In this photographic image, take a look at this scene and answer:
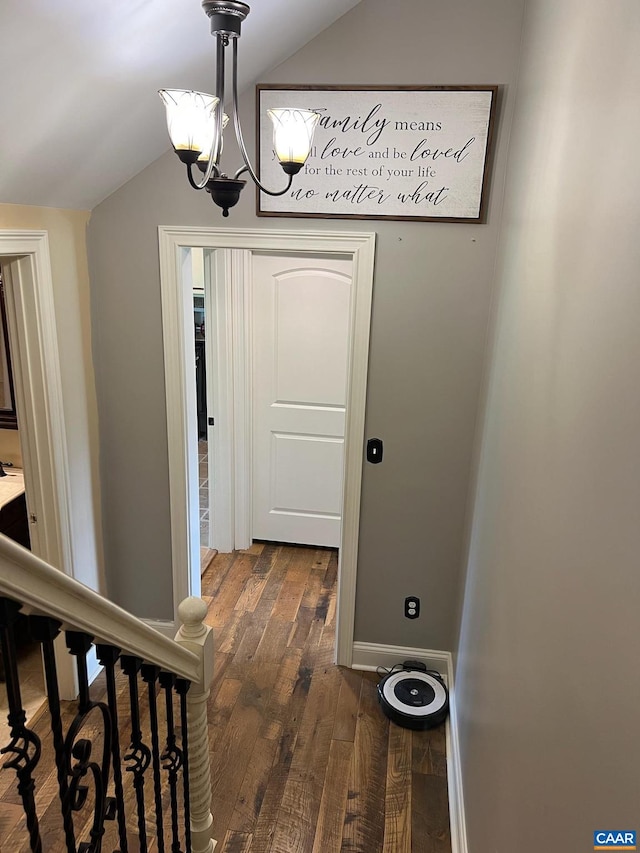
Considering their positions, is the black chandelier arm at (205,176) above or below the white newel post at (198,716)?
above

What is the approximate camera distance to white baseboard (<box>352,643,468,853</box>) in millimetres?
2361

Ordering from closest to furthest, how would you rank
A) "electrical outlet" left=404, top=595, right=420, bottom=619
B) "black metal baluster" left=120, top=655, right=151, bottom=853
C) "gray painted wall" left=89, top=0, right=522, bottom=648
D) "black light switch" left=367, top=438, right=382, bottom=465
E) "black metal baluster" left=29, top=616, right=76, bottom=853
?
"black metal baluster" left=29, top=616, right=76, bottom=853, "black metal baluster" left=120, top=655, right=151, bottom=853, "gray painted wall" left=89, top=0, right=522, bottom=648, "black light switch" left=367, top=438, right=382, bottom=465, "electrical outlet" left=404, top=595, right=420, bottom=619

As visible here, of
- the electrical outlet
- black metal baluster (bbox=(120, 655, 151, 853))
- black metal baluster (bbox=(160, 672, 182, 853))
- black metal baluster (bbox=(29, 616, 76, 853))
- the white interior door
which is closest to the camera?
black metal baluster (bbox=(29, 616, 76, 853))

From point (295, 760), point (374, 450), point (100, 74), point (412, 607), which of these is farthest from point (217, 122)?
point (295, 760)

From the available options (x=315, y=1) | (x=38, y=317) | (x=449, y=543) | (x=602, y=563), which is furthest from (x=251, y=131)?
(x=602, y=563)

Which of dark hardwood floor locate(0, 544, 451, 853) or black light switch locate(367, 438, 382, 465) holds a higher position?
black light switch locate(367, 438, 382, 465)

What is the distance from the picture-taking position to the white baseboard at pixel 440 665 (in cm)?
236

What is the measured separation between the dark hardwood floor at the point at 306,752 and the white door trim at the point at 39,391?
855 mm

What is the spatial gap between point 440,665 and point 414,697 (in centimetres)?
25

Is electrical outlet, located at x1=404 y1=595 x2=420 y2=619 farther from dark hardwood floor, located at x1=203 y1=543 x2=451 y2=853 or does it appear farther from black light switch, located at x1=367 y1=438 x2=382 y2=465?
black light switch, located at x1=367 y1=438 x2=382 y2=465

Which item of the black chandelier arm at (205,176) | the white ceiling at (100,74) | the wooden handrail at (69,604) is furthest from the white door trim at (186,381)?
the wooden handrail at (69,604)

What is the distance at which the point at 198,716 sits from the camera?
62.8 inches

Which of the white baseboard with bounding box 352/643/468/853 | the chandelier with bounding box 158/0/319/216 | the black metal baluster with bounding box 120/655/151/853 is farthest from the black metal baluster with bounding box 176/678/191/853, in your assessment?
the chandelier with bounding box 158/0/319/216

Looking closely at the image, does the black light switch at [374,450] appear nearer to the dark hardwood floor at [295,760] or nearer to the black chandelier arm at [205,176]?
the dark hardwood floor at [295,760]
